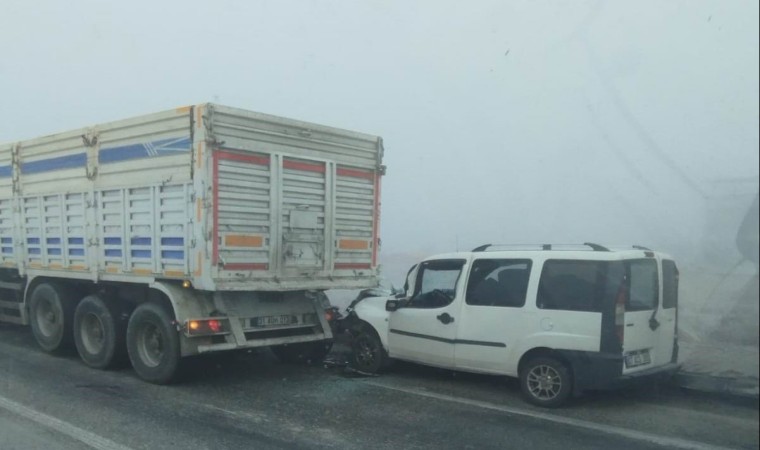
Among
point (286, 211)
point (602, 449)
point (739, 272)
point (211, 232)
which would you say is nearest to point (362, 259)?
point (286, 211)

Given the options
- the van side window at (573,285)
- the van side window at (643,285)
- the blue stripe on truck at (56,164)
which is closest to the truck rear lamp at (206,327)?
the blue stripe on truck at (56,164)

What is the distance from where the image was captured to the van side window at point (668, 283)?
276 inches

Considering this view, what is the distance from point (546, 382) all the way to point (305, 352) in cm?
361

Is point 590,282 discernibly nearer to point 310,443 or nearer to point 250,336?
point 310,443

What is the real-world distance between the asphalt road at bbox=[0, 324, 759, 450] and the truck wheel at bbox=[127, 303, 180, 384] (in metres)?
0.19

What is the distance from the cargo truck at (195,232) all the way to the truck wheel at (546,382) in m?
2.71

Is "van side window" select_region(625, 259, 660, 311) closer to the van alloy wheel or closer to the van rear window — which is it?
the van rear window

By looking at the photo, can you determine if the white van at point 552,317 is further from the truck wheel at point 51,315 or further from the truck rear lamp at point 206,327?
the truck wheel at point 51,315

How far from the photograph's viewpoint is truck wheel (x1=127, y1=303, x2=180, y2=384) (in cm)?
774

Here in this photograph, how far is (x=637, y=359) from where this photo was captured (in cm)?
682

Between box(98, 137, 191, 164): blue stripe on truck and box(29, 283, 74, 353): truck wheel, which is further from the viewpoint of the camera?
box(29, 283, 74, 353): truck wheel

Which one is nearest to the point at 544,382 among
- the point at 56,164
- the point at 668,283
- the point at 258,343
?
the point at 668,283

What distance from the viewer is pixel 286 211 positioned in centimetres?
815

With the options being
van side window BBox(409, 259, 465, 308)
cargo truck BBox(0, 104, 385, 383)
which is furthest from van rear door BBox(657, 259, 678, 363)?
cargo truck BBox(0, 104, 385, 383)
